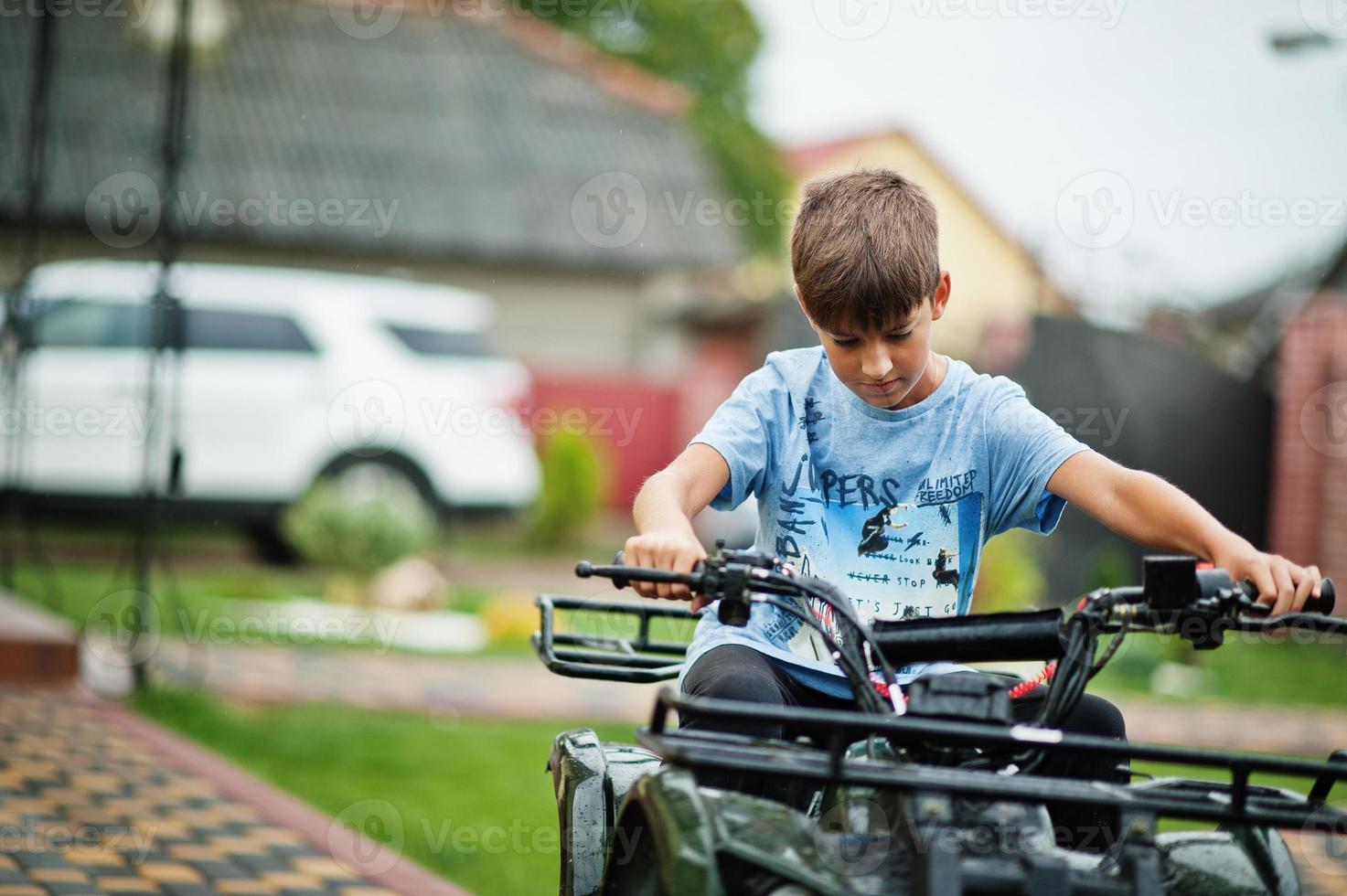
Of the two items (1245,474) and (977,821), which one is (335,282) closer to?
(1245,474)

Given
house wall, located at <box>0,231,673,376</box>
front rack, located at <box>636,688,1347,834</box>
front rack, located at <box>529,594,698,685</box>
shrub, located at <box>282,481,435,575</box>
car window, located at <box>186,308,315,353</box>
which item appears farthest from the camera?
house wall, located at <box>0,231,673,376</box>

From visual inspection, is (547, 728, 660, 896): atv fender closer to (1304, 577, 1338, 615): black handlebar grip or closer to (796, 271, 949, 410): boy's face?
(796, 271, 949, 410): boy's face

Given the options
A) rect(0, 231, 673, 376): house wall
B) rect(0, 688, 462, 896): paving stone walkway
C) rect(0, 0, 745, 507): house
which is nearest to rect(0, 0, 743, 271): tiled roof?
rect(0, 0, 745, 507): house

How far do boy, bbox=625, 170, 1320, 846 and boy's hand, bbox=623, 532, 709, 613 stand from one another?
1 cm

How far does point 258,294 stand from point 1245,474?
8.10 m

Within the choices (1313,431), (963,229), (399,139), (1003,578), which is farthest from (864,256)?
(963,229)

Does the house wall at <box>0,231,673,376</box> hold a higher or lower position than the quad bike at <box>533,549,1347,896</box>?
higher

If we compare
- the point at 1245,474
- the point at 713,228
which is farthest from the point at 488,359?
the point at 713,228

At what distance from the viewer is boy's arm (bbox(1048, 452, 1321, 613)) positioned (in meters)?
2.18

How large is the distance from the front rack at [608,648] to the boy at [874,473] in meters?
0.22

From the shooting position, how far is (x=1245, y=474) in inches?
503

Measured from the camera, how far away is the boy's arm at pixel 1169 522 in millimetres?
2180

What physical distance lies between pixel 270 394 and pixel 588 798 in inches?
412

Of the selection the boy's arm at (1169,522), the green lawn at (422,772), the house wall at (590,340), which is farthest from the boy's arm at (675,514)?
the house wall at (590,340)
